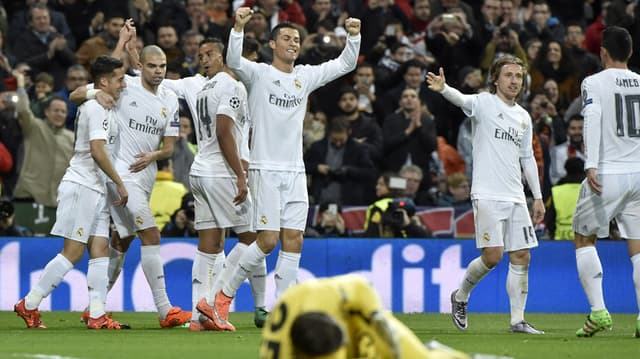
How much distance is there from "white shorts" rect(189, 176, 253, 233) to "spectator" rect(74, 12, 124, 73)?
8092 mm

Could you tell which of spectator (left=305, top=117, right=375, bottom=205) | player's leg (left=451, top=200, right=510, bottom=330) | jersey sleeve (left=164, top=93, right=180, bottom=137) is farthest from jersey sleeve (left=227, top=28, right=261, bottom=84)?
spectator (left=305, top=117, right=375, bottom=205)

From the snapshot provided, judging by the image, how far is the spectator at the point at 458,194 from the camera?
1900 cm

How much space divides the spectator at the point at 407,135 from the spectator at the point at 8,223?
5.58 meters

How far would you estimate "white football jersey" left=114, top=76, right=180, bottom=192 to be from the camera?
13.9 m

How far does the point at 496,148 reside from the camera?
13344 mm

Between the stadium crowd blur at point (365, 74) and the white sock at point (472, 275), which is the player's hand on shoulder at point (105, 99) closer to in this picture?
the white sock at point (472, 275)

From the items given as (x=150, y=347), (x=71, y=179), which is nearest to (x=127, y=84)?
(x=71, y=179)

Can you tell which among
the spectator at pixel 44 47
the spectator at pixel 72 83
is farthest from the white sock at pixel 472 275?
the spectator at pixel 44 47

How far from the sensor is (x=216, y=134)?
13.1m

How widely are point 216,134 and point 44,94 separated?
24.8 ft

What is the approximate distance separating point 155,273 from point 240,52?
2812 mm

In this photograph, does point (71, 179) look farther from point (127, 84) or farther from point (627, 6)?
point (627, 6)

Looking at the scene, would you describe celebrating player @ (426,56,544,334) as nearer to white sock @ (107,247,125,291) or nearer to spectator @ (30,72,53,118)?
white sock @ (107,247,125,291)

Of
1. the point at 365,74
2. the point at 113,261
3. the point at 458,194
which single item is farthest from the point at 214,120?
the point at 365,74
